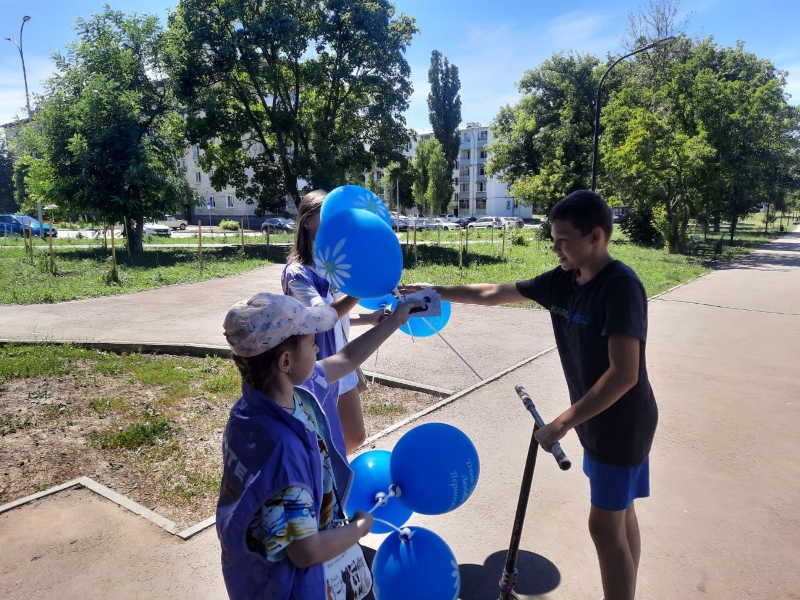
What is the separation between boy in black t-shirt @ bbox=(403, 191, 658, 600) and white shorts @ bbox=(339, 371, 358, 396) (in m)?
1.31

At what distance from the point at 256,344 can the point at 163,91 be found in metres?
26.1

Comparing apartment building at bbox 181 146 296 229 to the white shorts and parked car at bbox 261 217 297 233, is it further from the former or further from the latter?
the white shorts

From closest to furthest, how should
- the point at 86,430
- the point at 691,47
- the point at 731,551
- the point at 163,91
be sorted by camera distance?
the point at 731,551 < the point at 86,430 < the point at 163,91 < the point at 691,47

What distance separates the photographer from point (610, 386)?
2037 mm

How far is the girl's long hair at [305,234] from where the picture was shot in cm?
296

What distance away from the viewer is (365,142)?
2559 centimetres

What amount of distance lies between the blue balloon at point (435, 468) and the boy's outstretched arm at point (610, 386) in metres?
0.51

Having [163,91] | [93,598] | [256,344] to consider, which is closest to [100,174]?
[163,91]

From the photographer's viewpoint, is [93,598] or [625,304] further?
[93,598]

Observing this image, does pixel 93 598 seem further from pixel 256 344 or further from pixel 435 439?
pixel 256 344

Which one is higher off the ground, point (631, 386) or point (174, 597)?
point (631, 386)

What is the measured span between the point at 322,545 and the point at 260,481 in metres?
0.26

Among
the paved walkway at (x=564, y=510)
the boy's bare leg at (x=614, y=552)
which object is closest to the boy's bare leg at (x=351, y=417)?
the paved walkway at (x=564, y=510)

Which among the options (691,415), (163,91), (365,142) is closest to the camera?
(691,415)
